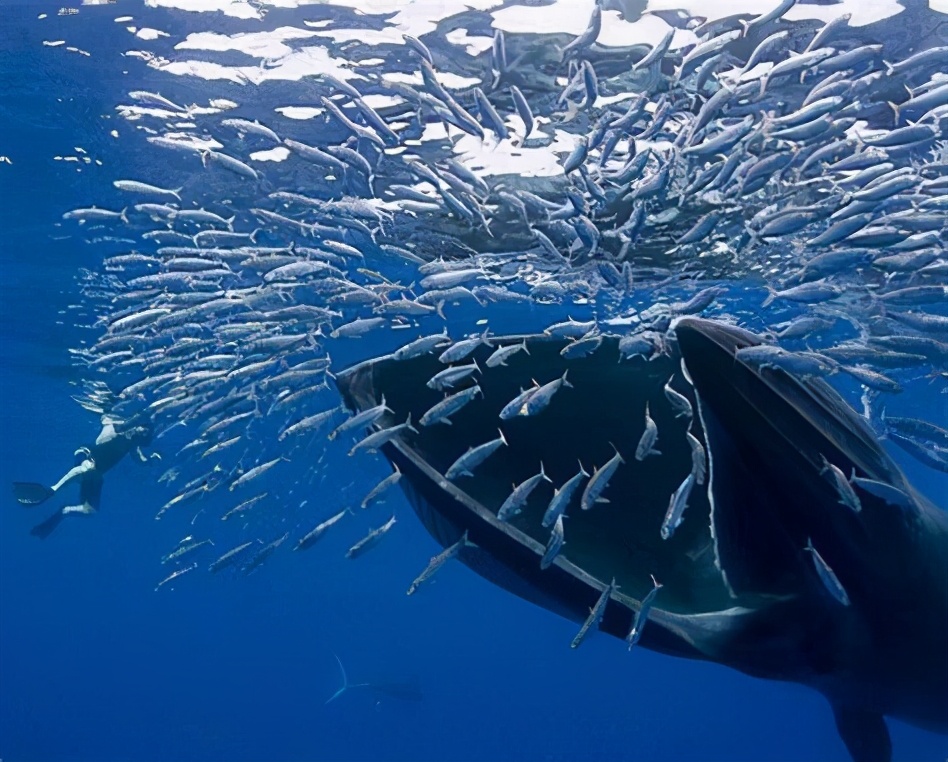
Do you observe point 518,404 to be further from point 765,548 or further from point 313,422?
point 313,422

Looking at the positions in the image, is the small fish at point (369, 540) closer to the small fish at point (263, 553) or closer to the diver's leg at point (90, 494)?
the small fish at point (263, 553)

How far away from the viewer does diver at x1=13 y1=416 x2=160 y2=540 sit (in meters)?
14.1

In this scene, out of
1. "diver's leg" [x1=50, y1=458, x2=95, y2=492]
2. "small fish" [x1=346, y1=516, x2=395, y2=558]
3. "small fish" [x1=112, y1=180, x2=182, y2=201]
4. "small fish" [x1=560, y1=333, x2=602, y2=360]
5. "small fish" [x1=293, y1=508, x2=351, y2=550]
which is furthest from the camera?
"diver's leg" [x1=50, y1=458, x2=95, y2=492]

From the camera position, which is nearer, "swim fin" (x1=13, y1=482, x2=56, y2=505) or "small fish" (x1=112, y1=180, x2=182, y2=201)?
"small fish" (x1=112, y1=180, x2=182, y2=201)

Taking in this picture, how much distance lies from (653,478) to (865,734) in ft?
9.33

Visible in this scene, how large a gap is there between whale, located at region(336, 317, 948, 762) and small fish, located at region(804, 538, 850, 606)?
0.01m

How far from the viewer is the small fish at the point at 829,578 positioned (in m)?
4.74

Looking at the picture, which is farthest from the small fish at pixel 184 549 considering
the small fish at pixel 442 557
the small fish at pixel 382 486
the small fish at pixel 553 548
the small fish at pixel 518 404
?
the small fish at pixel 553 548

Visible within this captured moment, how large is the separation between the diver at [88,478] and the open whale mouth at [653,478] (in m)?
11.1

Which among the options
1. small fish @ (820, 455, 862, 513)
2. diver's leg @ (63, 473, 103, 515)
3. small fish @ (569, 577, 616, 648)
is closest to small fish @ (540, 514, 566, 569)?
small fish @ (569, 577, 616, 648)

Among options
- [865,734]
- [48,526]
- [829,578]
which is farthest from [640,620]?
[48,526]

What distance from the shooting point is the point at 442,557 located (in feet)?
19.7

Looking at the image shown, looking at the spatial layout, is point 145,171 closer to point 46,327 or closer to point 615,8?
point 615,8

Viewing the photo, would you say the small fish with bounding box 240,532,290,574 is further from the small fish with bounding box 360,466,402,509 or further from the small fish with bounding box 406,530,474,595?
the small fish with bounding box 406,530,474,595
